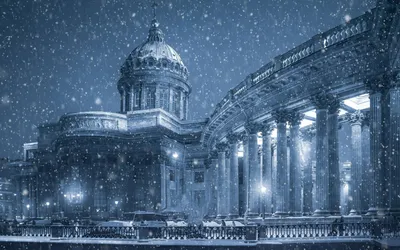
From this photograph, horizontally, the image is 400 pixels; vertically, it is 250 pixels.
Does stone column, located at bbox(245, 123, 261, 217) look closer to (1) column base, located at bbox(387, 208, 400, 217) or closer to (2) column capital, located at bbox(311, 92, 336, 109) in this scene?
(2) column capital, located at bbox(311, 92, 336, 109)

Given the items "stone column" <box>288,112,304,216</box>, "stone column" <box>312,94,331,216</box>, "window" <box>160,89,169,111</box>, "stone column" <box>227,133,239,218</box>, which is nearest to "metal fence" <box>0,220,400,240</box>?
"stone column" <box>312,94,331,216</box>

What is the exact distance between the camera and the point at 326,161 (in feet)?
78.8

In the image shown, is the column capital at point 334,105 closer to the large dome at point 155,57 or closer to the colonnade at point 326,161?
the colonnade at point 326,161

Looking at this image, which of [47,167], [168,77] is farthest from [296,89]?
[47,167]

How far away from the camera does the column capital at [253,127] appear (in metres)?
32.8

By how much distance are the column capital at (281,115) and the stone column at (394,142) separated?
8.53m

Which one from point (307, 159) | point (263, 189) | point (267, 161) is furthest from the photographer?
point (307, 159)

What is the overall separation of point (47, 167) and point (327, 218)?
5152 centimetres

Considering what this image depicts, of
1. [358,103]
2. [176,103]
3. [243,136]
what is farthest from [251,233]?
[176,103]

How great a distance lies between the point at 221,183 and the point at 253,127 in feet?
33.5

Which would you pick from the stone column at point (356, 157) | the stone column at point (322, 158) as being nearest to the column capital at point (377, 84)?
the stone column at point (322, 158)

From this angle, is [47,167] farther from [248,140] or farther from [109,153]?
[248,140]

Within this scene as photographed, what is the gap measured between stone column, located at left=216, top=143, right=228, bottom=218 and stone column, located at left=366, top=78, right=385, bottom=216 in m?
19.8

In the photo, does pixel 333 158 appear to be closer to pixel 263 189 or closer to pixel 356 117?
pixel 356 117
